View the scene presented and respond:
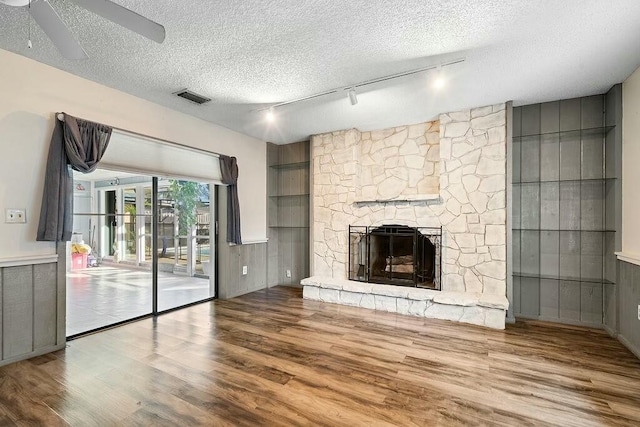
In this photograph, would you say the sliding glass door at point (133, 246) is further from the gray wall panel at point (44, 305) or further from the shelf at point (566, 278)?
the shelf at point (566, 278)

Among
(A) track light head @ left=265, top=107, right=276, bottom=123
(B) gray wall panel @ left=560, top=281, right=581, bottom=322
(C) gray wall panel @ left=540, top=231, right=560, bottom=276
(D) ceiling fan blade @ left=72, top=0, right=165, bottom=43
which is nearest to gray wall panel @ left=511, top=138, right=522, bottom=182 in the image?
(C) gray wall panel @ left=540, top=231, right=560, bottom=276

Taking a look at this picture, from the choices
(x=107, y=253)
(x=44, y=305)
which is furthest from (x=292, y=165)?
(x=44, y=305)

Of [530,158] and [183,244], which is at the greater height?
[530,158]

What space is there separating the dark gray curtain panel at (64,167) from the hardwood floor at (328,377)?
1155mm

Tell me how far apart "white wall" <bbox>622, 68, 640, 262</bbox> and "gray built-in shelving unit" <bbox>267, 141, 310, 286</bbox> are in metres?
4.08

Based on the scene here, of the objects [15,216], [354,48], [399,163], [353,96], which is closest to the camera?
[354,48]

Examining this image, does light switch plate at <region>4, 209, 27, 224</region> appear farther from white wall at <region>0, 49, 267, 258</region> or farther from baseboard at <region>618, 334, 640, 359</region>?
baseboard at <region>618, 334, 640, 359</region>

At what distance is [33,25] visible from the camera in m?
2.17

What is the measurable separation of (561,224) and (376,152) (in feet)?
8.37

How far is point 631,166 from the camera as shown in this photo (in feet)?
9.42

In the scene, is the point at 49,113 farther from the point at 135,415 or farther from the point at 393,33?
the point at 393,33

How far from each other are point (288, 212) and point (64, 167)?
3346 mm

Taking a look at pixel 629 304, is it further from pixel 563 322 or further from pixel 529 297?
pixel 529 297

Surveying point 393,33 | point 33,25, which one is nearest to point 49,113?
point 33,25
